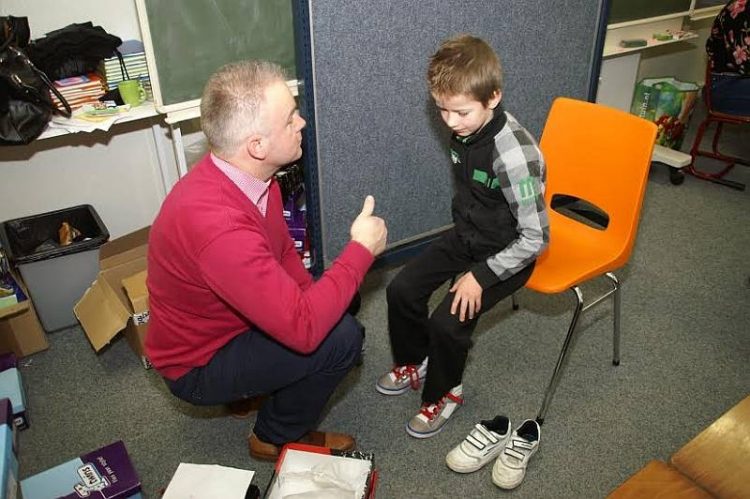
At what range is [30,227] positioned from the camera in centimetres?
212

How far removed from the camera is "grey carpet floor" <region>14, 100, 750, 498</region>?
1601 mm

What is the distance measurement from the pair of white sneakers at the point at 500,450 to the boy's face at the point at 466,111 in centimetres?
79

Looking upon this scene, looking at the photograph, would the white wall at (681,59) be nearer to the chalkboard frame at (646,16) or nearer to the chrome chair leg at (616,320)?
the chalkboard frame at (646,16)

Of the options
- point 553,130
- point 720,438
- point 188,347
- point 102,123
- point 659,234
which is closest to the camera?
point 720,438

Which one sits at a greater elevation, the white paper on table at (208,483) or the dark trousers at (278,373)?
the dark trousers at (278,373)

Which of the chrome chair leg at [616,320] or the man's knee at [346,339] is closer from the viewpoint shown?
the man's knee at [346,339]

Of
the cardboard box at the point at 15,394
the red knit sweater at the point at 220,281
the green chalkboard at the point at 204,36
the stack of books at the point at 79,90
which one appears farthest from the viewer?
the stack of books at the point at 79,90

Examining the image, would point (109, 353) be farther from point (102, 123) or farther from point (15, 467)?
point (102, 123)

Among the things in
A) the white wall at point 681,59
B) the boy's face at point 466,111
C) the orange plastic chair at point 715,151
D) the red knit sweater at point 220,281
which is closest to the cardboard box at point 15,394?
the red knit sweater at point 220,281

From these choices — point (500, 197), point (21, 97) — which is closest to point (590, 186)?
point (500, 197)

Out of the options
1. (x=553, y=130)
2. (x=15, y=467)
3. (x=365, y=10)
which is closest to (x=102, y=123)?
(x=365, y=10)

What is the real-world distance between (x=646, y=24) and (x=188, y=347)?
3.00m

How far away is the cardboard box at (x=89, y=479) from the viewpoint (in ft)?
4.67

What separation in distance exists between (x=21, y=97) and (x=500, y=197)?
144 cm
